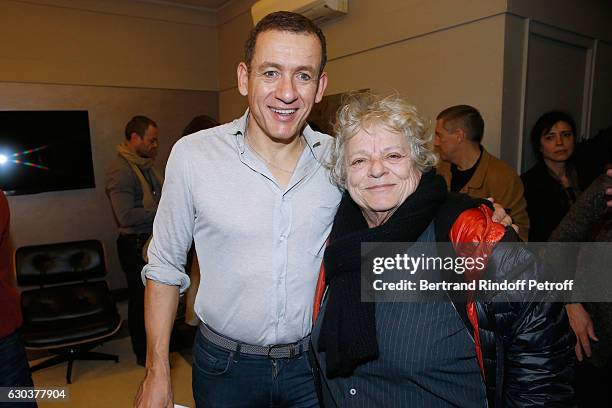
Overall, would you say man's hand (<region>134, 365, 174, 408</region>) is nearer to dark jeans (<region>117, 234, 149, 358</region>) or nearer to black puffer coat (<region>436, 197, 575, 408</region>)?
black puffer coat (<region>436, 197, 575, 408</region>)

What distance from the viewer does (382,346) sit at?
1.13 meters

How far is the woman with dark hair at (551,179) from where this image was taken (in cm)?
263

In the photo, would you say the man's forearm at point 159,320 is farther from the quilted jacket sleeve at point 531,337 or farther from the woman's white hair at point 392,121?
the quilted jacket sleeve at point 531,337

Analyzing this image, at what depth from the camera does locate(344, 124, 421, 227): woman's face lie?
1238 millimetres

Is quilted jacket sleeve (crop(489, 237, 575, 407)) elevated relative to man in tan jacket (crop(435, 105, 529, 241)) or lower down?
lower down

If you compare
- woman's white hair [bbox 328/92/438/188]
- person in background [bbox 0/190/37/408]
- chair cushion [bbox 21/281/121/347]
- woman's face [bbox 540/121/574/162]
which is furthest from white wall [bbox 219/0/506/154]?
chair cushion [bbox 21/281/121/347]

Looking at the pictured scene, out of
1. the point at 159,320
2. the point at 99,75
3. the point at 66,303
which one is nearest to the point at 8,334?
the point at 159,320

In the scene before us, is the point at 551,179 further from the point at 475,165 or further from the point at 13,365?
the point at 13,365

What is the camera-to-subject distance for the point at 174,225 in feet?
4.52

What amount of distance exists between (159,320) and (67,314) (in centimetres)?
247

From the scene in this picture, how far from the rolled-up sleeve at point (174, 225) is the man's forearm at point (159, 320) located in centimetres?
3

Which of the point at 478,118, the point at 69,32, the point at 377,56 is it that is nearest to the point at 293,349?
the point at 478,118

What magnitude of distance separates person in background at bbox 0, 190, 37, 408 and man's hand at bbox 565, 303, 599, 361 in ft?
7.32

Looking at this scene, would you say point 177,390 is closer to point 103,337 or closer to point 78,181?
point 103,337
